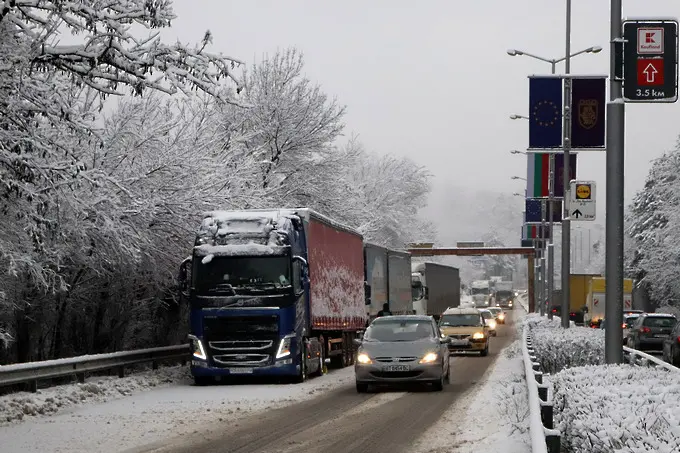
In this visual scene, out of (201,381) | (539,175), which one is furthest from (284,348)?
(539,175)

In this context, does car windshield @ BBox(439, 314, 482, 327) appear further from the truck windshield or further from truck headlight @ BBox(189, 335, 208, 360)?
truck headlight @ BBox(189, 335, 208, 360)

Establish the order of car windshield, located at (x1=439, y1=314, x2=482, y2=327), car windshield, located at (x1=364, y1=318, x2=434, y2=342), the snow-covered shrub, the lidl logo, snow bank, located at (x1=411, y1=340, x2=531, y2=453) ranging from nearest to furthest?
the snow-covered shrub < snow bank, located at (x1=411, y1=340, x2=531, y2=453) < car windshield, located at (x1=364, y1=318, x2=434, y2=342) < the lidl logo < car windshield, located at (x1=439, y1=314, x2=482, y2=327)

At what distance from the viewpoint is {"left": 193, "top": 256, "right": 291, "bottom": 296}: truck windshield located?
976 inches

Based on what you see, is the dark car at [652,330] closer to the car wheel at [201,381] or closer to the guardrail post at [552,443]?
the car wheel at [201,381]

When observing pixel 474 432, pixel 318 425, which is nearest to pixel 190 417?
pixel 318 425

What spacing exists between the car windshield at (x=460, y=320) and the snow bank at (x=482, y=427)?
17708mm

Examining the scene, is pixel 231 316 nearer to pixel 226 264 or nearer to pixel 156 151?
pixel 226 264

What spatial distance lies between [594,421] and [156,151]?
2281cm

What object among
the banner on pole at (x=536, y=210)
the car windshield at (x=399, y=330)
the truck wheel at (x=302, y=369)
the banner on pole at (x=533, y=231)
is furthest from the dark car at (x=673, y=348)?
the banner on pole at (x=533, y=231)

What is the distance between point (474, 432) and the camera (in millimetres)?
14617

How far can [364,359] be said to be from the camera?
2220cm

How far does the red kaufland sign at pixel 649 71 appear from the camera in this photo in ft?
50.9

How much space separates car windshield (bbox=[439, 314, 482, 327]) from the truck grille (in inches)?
634

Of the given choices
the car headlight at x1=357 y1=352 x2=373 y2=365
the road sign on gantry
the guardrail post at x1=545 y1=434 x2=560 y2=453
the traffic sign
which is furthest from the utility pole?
the traffic sign
